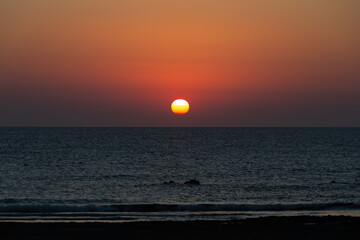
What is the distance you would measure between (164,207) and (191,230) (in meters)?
11.2

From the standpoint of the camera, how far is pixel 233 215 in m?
32.6

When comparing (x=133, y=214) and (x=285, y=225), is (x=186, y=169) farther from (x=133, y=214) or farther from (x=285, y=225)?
(x=285, y=225)

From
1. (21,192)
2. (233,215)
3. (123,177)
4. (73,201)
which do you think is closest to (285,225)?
(233,215)

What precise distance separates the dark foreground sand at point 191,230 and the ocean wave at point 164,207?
24.7 feet

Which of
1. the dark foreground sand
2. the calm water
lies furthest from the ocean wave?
the dark foreground sand

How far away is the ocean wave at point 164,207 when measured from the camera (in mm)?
35000

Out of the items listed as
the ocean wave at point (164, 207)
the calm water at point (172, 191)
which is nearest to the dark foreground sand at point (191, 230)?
the calm water at point (172, 191)

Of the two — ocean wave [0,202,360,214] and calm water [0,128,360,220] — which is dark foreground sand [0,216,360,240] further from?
ocean wave [0,202,360,214]

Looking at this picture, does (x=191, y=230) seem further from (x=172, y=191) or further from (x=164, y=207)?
(x=172, y=191)

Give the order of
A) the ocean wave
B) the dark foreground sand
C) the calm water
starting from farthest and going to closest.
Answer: the ocean wave < the calm water < the dark foreground sand

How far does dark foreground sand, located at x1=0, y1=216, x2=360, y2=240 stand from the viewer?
77.2 feet

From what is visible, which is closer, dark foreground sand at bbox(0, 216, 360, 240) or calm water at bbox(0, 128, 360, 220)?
dark foreground sand at bbox(0, 216, 360, 240)

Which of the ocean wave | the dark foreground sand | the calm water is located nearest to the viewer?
the dark foreground sand

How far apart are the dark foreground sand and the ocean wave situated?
753cm
